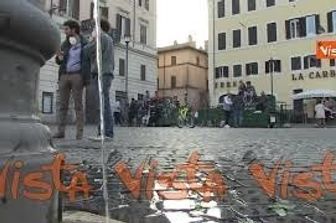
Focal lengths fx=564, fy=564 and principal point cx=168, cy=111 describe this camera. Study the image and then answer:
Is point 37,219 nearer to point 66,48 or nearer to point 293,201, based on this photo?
point 293,201

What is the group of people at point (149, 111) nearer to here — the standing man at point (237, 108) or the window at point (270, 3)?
the standing man at point (237, 108)

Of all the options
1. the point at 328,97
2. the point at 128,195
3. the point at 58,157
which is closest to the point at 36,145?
the point at 58,157

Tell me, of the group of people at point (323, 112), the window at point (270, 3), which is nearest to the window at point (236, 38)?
the window at point (270, 3)

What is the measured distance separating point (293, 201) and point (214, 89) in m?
43.6

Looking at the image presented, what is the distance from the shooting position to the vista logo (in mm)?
39594

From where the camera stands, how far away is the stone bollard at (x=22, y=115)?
5.16ft

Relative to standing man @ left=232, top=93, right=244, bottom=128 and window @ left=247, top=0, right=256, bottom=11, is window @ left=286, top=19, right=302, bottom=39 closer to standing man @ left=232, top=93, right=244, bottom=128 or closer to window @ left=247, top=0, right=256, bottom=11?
window @ left=247, top=0, right=256, bottom=11

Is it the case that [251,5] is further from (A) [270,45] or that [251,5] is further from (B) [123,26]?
(B) [123,26]

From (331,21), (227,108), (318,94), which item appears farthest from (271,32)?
(227,108)

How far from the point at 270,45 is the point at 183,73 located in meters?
16.1

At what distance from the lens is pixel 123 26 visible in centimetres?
3934

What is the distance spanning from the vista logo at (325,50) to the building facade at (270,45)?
396 mm

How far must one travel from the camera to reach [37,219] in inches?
65.7

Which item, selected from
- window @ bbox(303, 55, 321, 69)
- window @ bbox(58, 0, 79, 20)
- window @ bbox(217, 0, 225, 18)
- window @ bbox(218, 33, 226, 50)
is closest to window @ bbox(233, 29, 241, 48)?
window @ bbox(218, 33, 226, 50)
